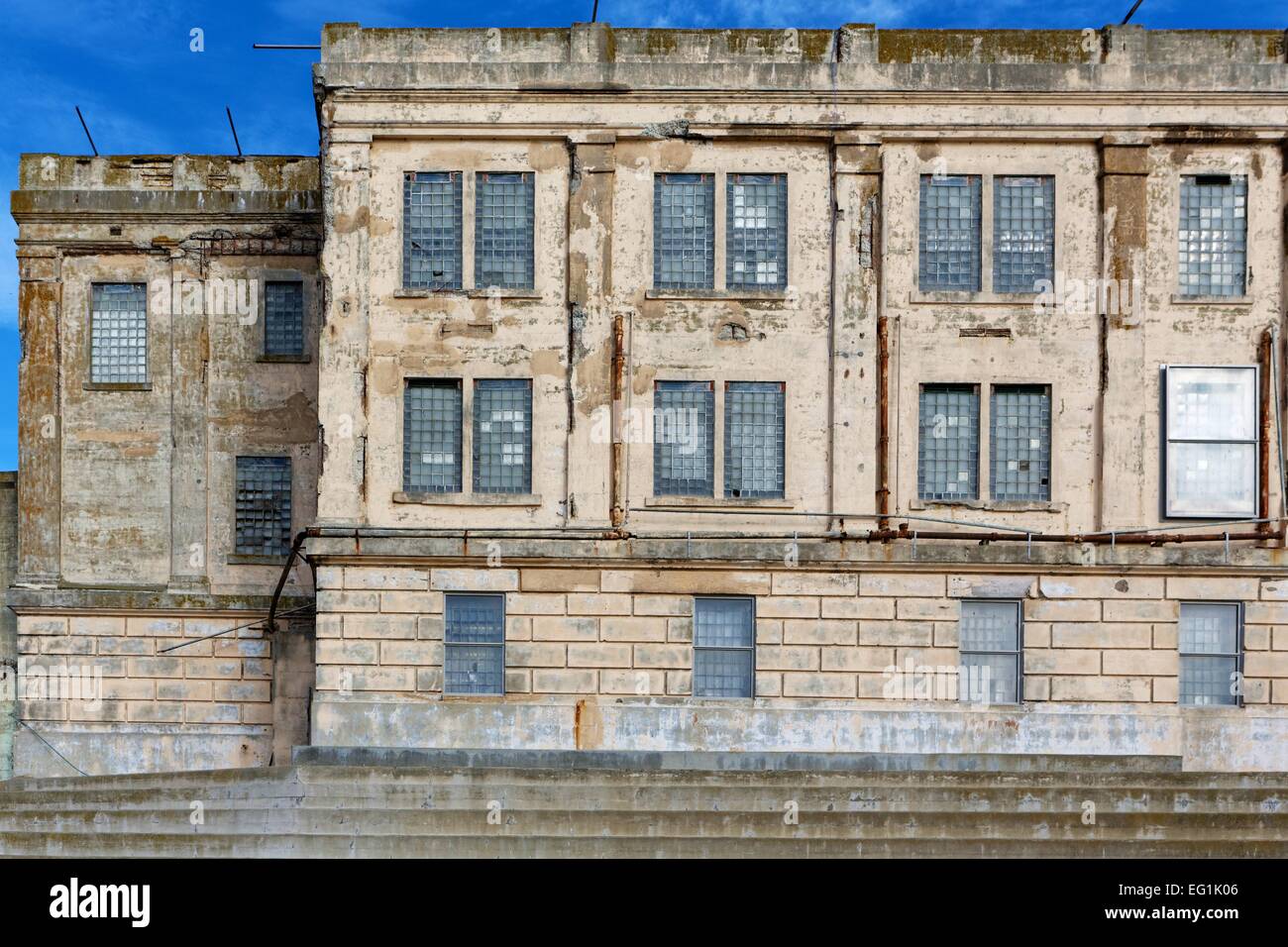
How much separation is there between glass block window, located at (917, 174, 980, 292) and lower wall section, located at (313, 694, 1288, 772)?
762 cm

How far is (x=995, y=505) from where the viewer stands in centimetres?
1945

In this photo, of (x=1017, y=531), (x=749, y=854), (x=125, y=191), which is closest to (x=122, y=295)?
(x=125, y=191)

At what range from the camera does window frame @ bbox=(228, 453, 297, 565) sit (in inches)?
885

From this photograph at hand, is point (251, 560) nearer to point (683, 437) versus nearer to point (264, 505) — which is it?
point (264, 505)

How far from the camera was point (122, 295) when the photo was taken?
23.1 metres

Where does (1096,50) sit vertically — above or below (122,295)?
above

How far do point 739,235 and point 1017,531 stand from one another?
723cm

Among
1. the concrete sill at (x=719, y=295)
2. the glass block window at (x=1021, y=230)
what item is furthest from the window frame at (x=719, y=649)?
the glass block window at (x=1021, y=230)

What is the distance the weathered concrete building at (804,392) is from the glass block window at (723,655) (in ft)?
0.19

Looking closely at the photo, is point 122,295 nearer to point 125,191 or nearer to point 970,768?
point 125,191

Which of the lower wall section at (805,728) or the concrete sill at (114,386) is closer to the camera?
the lower wall section at (805,728)

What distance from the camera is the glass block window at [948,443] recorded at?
1964 centimetres

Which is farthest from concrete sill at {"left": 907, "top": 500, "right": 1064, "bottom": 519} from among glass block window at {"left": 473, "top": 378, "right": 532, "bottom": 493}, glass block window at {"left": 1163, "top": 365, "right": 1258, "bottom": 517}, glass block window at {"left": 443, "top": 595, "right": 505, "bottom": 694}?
glass block window at {"left": 443, "top": 595, "right": 505, "bottom": 694}

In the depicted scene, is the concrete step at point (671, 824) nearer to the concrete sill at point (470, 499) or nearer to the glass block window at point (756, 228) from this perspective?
the concrete sill at point (470, 499)
